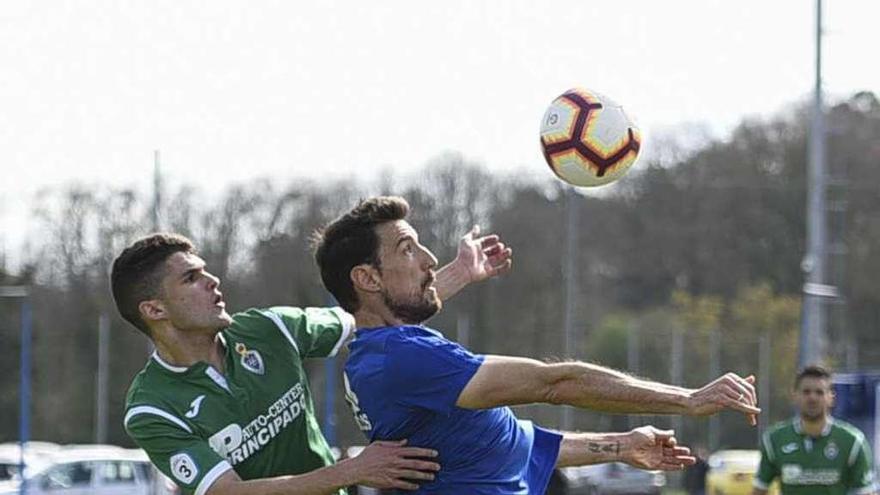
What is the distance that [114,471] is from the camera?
23.3 m

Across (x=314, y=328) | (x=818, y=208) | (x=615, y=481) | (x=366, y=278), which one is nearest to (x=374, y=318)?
(x=366, y=278)

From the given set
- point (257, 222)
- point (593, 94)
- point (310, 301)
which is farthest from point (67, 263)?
point (593, 94)

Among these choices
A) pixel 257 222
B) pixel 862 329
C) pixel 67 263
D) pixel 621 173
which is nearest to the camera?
pixel 621 173

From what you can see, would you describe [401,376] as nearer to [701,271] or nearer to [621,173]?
[621,173]

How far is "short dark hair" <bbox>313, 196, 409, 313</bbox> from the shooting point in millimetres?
5609

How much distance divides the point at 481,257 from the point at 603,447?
114 cm

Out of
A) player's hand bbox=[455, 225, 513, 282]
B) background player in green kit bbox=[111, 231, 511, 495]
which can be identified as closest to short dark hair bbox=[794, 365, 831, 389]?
player's hand bbox=[455, 225, 513, 282]

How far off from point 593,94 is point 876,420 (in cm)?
1134

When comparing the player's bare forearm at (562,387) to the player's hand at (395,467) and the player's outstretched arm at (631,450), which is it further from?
the player's outstretched arm at (631,450)

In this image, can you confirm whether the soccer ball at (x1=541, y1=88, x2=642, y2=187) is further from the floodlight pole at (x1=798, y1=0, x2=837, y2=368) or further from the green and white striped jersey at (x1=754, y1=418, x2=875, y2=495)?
the floodlight pole at (x1=798, y1=0, x2=837, y2=368)

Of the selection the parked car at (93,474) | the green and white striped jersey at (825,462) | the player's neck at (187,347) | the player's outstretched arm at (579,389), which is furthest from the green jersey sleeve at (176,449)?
the parked car at (93,474)

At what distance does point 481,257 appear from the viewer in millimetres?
6750

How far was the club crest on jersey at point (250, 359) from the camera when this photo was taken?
20.2ft

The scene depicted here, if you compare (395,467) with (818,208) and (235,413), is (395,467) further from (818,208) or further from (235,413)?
(818,208)
